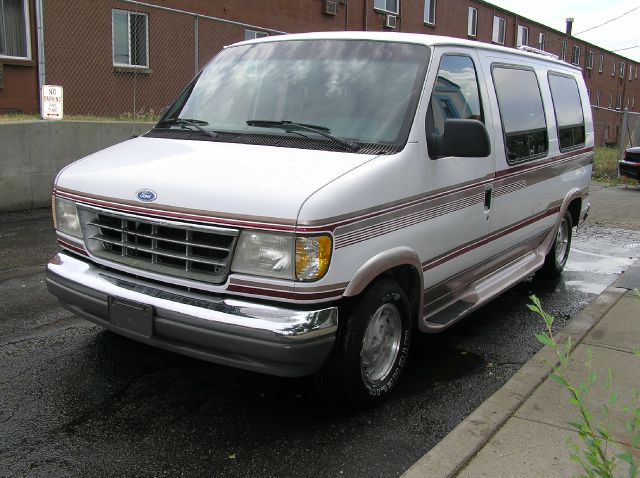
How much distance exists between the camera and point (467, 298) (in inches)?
179

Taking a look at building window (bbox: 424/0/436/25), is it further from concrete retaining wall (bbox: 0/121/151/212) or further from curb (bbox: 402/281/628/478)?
curb (bbox: 402/281/628/478)

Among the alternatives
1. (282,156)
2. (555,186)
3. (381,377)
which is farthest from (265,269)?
(555,186)

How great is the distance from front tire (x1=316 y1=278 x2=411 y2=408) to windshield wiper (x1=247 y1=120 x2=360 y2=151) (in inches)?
30.6

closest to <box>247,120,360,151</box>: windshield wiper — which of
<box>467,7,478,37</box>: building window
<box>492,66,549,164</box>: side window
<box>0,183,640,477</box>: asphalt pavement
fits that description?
<box>0,183,640,477</box>: asphalt pavement

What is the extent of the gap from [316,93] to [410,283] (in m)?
1.31

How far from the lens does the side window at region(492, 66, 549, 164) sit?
489 cm

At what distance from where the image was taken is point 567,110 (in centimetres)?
→ 632

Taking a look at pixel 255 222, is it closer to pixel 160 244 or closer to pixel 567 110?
pixel 160 244

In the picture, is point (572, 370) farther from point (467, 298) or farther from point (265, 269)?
point (265, 269)

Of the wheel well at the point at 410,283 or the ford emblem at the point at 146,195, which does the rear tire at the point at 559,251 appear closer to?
the wheel well at the point at 410,283

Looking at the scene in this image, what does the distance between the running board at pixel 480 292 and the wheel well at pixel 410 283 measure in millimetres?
165

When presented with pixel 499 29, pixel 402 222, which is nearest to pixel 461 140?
pixel 402 222

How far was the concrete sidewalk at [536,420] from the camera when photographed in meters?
3.01

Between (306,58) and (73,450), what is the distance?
2729 mm
